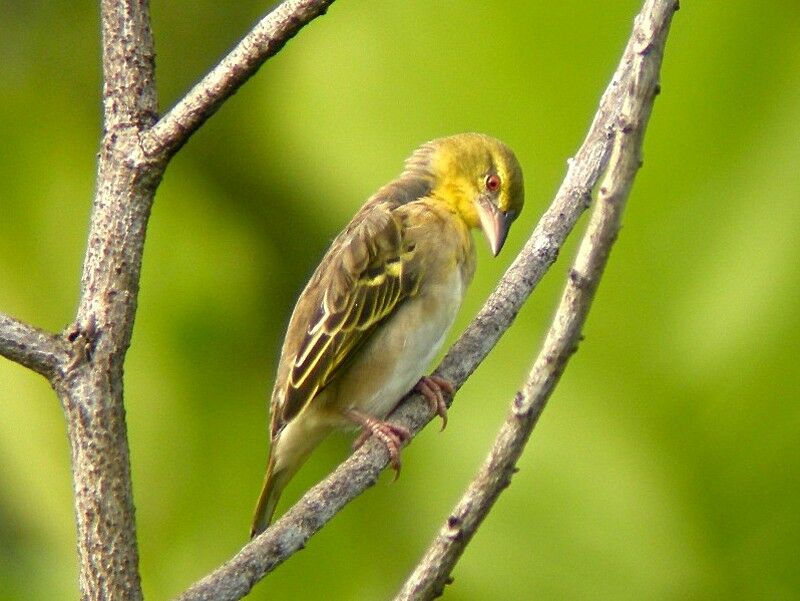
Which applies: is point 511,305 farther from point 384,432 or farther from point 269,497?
point 269,497

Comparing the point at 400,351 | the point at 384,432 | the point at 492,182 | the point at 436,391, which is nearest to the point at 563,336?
the point at 384,432

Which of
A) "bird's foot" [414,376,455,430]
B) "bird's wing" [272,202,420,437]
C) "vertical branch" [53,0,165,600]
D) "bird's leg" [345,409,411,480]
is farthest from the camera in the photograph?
"bird's wing" [272,202,420,437]

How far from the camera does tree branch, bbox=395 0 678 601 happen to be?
1550mm

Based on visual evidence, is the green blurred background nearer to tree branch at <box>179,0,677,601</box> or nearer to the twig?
tree branch at <box>179,0,677,601</box>

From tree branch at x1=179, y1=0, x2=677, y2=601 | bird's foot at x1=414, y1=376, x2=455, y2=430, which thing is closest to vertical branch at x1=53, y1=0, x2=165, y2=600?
tree branch at x1=179, y1=0, x2=677, y2=601

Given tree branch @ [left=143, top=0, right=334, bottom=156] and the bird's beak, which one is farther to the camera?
the bird's beak

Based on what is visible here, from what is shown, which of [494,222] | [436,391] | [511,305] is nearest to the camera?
[511,305]

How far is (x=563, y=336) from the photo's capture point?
5.22 ft

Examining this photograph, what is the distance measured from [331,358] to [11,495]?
908mm

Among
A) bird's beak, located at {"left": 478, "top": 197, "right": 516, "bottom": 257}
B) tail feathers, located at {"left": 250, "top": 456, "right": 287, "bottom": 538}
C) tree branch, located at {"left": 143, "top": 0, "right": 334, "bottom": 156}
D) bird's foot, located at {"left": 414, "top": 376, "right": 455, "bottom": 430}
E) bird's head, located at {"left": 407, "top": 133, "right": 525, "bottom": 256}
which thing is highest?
tree branch, located at {"left": 143, "top": 0, "right": 334, "bottom": 156}

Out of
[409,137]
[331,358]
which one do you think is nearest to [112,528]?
[331,358]

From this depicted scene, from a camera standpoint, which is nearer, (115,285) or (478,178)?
(115,285)

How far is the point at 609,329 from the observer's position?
2584 mm

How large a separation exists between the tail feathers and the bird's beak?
0.69 m
